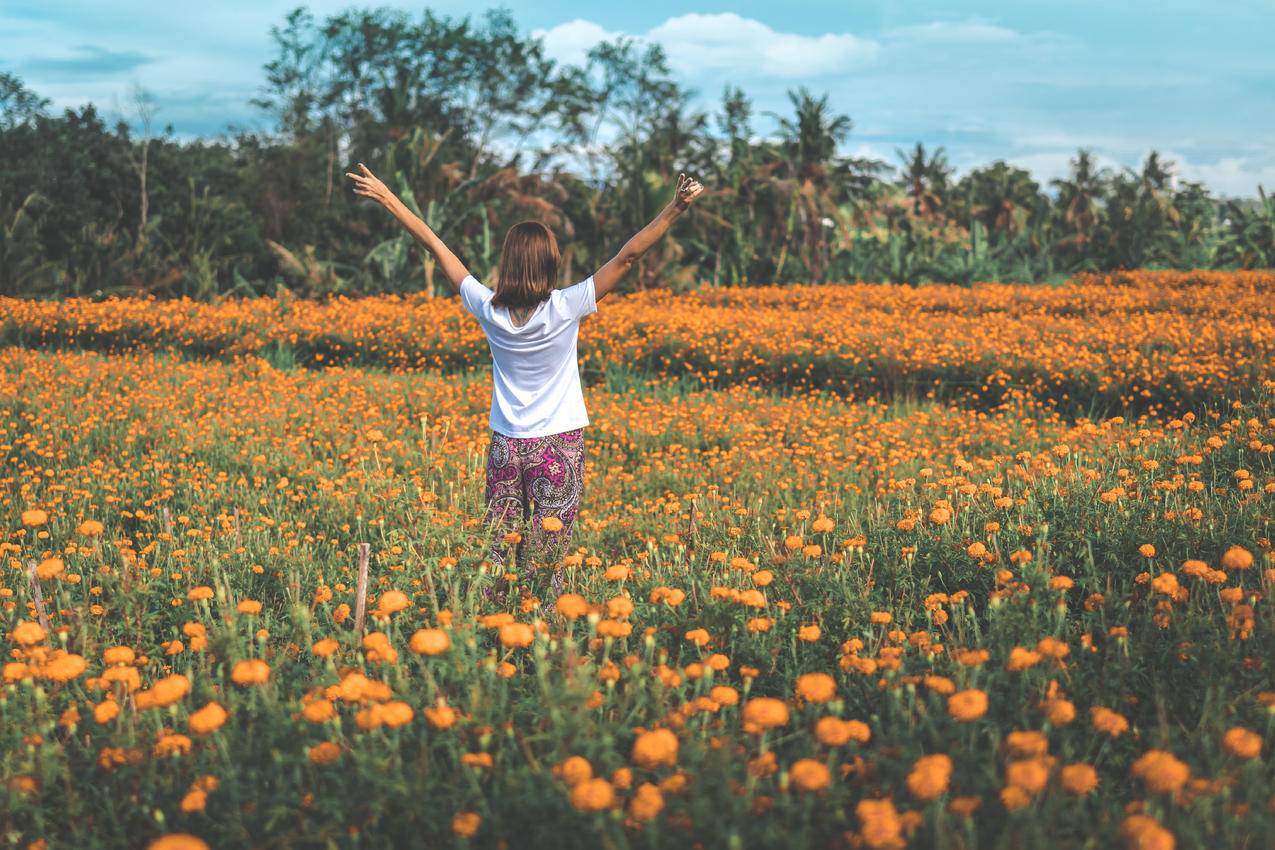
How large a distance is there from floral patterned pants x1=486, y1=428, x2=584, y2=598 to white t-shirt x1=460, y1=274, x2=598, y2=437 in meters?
0.06

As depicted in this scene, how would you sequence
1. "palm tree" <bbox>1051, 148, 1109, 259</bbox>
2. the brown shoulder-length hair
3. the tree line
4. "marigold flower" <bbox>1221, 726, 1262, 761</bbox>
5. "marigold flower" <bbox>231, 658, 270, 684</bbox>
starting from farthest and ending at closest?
"palm tree" <bbox>1051, 148, 1109, 259</bbox> → the tree line → the brown shoulder-length hair → "marigold flower" <bbox>231, 658, 270, 684</bbox> → "marigold flower" <bbox>1221, 726, 1262, 761</bbox>

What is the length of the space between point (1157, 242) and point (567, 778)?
3056cm

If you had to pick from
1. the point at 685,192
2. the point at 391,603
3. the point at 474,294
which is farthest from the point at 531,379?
the point at 391,603

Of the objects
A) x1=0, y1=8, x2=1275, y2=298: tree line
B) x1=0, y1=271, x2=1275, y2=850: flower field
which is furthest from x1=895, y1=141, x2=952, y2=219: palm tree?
x1=0, y1=271, x2=1275, y2=850: flower field

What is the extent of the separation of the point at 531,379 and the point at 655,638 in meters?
1.22

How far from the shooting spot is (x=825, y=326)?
1150 cm

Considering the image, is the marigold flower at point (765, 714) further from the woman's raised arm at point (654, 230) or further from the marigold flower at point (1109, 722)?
the woman's raised arm at point (654, 230)

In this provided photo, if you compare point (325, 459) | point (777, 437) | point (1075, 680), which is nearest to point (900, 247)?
point (777, 437)

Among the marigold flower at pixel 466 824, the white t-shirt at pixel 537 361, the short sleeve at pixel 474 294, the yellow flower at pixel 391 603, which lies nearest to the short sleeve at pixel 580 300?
the white t-shirt at pixel 537 361

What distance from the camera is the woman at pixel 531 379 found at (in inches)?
131

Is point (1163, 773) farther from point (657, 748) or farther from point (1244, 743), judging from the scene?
point (657, 748)

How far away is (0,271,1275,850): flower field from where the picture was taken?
1706 mm

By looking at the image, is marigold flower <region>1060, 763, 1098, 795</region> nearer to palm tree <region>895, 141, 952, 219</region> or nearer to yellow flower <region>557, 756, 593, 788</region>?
yellow flower <region>557, 756, 593, 788</region>

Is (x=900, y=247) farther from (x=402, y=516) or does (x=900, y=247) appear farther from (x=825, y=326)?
(x=402, y=516)
